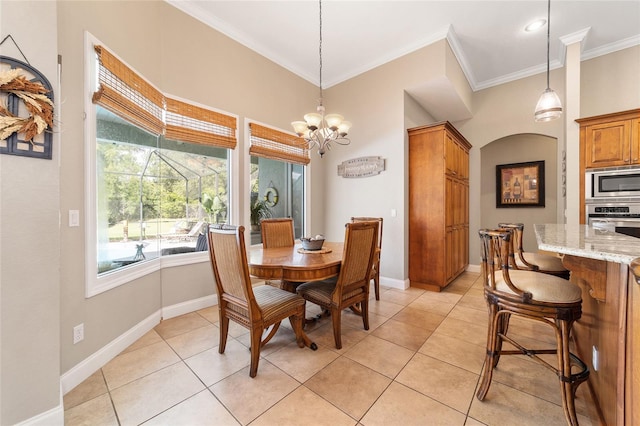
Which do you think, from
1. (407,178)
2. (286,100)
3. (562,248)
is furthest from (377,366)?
(286,100)

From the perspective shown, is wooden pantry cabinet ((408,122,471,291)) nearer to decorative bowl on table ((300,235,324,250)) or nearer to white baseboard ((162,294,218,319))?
decorative bowl on table ((300,235,324,250))

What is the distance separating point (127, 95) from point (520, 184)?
6306 millimetres

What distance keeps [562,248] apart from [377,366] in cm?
144

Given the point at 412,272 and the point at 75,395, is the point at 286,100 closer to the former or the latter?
the point at 412,272

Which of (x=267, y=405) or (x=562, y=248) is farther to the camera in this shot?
(x=267, y=405)

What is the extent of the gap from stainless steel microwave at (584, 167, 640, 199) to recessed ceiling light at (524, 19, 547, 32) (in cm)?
198

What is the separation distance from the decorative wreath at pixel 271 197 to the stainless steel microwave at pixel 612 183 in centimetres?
421

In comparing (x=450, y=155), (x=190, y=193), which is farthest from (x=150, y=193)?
(x=450, y=155)

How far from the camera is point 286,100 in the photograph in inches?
159

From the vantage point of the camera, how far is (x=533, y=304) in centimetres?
136

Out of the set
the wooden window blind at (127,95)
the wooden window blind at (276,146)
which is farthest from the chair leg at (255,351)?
the wooden window blind at (276,146)

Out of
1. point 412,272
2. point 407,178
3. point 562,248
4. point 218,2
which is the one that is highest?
point 218,2

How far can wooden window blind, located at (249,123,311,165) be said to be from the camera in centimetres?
352

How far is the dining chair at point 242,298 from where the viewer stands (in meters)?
1.73
